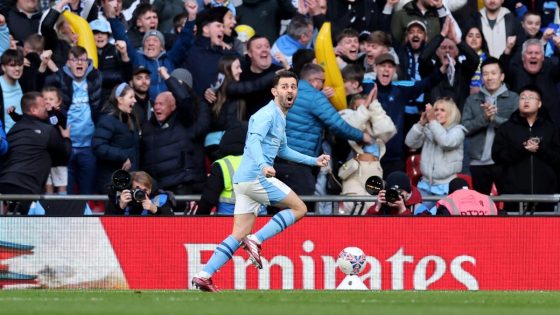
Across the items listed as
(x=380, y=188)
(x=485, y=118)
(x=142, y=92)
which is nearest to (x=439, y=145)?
(x=485, y=118)

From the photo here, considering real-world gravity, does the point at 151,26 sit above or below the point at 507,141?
above

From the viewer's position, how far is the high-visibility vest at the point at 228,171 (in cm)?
1642

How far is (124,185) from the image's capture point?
16.3 metres

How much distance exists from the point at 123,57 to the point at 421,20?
14.0 ft

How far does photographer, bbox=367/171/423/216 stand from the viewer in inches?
650

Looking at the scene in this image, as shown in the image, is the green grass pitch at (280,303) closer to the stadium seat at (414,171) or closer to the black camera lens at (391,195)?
the black camera lens at (391,195)

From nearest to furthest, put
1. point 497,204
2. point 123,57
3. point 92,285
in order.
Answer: point 92,285
point 497,204
point 123,57

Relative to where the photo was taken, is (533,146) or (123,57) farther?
(123,57)

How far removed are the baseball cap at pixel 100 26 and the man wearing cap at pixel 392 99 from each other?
3.79 meters

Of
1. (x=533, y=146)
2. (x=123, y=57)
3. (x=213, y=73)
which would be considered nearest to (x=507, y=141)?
(x=533, y=146)

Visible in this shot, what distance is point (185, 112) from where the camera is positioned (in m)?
18.7

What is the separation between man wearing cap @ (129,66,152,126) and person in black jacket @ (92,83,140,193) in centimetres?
37

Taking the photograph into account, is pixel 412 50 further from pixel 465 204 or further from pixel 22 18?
pixel 22 18

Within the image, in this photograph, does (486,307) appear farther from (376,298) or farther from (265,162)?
(265,162)
